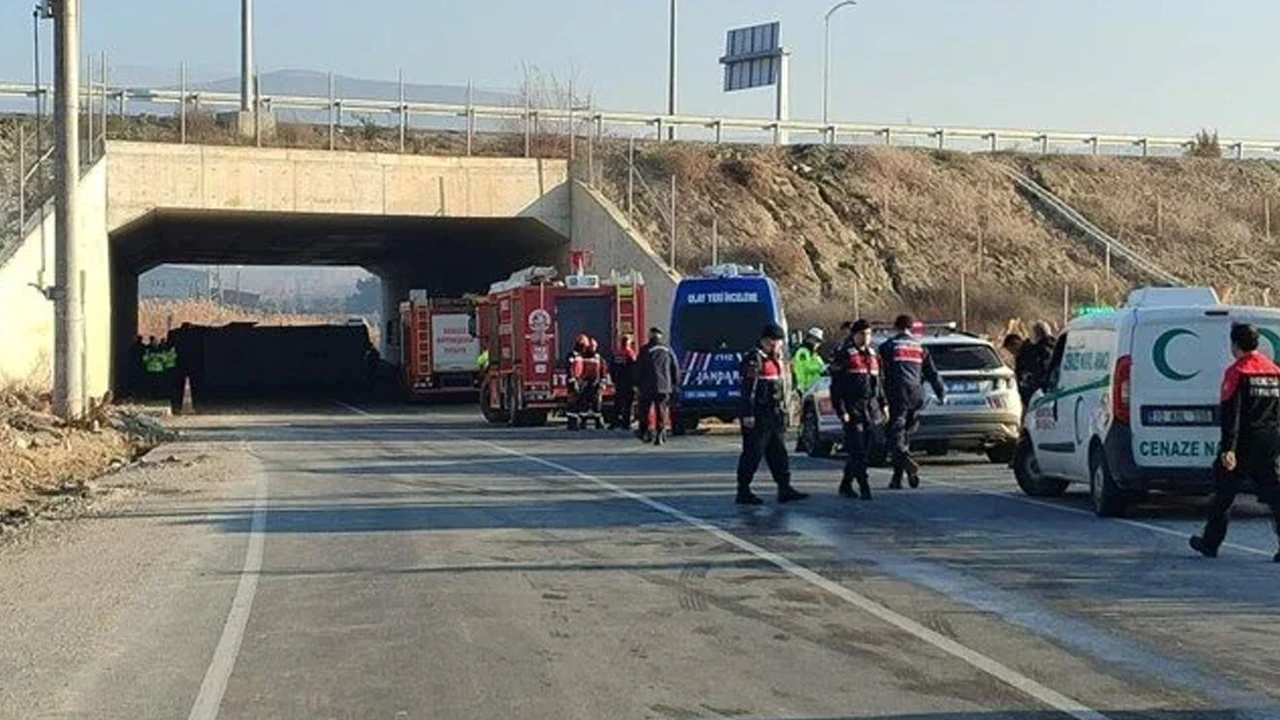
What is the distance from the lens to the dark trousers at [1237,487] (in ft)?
44.5

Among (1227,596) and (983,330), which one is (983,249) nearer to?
(983,330)

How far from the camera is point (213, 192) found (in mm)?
45625

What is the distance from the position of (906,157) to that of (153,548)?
145 ft

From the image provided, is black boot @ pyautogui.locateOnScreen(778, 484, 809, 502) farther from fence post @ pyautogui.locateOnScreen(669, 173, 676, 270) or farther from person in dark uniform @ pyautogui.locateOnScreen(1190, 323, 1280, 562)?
fence post @ pyautogui.locateOnScreen(669, 173, 676, 270)

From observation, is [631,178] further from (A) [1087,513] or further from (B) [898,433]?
(A) [1087,513]

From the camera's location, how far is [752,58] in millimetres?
66875

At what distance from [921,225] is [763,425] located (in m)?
36.8

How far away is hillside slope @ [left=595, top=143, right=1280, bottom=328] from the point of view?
50.4 m

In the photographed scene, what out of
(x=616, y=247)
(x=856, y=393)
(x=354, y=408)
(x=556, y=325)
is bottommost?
(x=354, y=408)

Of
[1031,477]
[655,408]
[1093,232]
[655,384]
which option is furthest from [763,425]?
[1093,232]

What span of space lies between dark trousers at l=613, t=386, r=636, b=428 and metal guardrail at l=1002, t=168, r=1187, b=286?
22.3m

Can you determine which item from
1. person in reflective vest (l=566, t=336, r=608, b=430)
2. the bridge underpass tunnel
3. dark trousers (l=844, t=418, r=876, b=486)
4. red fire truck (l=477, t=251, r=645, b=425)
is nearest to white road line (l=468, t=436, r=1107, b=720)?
dark trousers (l=844, t=418, r=876, b=486)

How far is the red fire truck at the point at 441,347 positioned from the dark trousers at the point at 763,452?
3155cm

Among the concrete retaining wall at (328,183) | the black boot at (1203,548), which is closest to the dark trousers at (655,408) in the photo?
the black boot at (1203,548)
